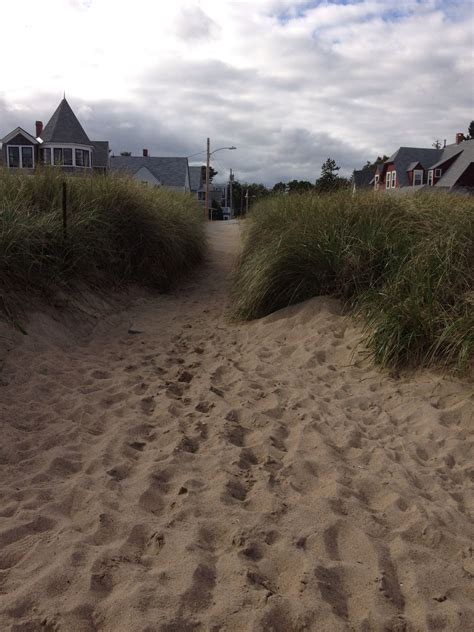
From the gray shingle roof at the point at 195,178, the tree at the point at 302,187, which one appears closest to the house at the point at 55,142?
the gray shingle roof at the point at 195,178

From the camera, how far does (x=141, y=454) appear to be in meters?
3.64

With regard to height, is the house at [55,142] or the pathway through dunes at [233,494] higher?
the house at [55,142]

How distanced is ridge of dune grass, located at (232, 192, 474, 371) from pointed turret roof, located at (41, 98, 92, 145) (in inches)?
1273

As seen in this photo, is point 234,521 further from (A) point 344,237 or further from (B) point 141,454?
(A) point 344,237

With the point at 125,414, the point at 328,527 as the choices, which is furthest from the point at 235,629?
the point at 125,414

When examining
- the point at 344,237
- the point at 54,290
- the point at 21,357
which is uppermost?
the point at 344,237

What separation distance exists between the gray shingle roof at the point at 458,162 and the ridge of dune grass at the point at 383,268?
33447mm

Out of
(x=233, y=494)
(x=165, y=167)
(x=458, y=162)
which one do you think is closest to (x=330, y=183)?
(x=233, y=494)

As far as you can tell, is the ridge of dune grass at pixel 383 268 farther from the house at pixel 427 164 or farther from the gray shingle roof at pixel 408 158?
the gray shingle roof at pixel 408 158

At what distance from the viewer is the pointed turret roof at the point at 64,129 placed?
122 feet

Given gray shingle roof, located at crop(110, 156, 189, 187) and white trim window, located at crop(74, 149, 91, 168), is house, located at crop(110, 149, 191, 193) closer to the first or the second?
gray shingle roof, located at crop(110, 156, 189, 187)

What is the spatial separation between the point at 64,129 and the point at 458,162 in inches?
1071

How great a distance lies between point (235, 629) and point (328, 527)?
831 mm

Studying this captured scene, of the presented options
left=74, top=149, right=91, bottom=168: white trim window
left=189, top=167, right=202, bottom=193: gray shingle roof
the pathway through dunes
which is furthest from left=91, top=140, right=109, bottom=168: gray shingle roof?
the pathway through dunes
